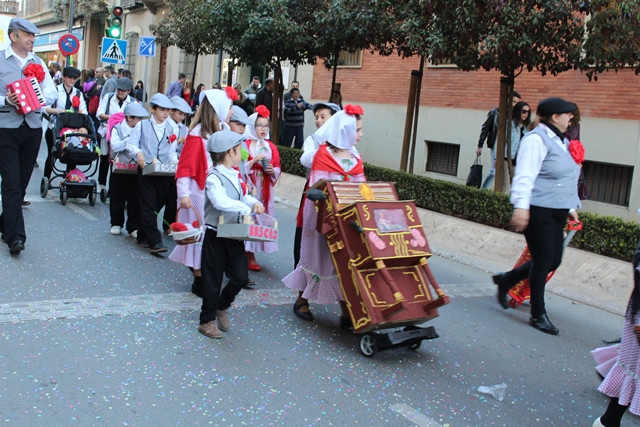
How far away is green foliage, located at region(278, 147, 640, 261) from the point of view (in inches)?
331

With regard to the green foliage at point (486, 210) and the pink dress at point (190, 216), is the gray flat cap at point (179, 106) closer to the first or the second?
the pink dress at point (190, 216)

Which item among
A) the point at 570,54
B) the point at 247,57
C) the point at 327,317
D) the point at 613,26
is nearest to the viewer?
the point at 327,317

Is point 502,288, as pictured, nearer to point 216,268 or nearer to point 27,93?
point 216,268

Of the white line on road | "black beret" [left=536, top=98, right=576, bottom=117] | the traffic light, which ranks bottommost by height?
the white line on road

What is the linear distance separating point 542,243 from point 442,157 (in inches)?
417

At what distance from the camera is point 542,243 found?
616 cm

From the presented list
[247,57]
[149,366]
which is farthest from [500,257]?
[247,57]

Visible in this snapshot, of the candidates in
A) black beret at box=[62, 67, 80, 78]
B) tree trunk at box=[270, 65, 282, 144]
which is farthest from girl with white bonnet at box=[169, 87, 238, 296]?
tree trunk at box=[270, 65, 282, 144]

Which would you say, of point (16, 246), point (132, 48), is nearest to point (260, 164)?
point (16, 246)

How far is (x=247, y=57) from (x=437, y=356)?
36.2 feet

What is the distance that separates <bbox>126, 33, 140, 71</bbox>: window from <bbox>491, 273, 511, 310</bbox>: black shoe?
102 ft

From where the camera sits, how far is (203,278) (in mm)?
5453

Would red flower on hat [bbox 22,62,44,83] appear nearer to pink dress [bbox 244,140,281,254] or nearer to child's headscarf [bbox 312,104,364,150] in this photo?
pink dress [bbox 244,140,281,254]

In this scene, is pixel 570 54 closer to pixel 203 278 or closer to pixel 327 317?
→ pixel 327 317
